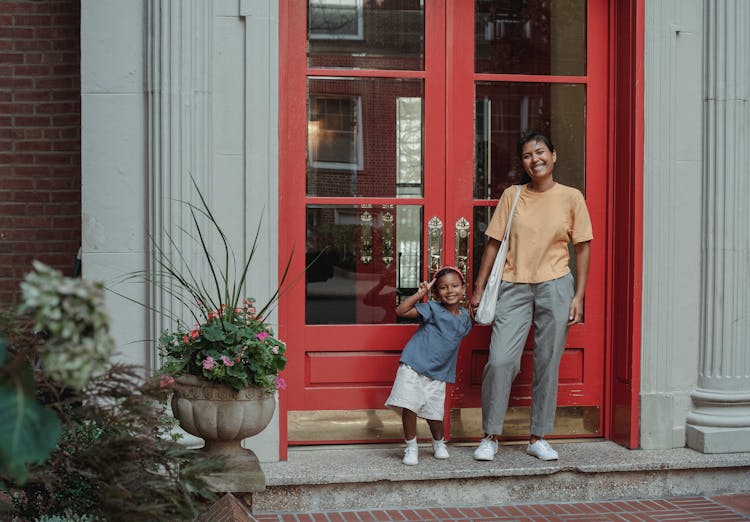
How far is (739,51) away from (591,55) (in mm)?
896

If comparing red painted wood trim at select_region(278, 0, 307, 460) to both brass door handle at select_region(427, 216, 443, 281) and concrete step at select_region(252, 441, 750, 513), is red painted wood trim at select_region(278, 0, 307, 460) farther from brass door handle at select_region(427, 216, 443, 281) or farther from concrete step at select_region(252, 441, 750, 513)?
brass door handle at select_region(427, 216, 443, 281)

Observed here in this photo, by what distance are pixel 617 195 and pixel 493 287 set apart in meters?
1.09

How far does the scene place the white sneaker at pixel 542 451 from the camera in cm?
565

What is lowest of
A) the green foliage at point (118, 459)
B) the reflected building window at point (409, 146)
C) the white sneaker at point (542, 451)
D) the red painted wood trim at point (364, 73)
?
the white sneaker at point (542, 451)

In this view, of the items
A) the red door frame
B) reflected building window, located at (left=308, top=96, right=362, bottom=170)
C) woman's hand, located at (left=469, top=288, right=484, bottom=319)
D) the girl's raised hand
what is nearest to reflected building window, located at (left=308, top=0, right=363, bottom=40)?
the red door frame

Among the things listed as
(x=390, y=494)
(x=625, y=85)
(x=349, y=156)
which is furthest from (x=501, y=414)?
(x=625, y=85)

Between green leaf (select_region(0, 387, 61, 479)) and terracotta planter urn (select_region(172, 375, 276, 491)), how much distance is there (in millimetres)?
2543

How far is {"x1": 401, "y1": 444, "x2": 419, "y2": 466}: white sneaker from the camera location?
18.0 feet

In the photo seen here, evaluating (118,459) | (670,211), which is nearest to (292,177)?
(670,211)

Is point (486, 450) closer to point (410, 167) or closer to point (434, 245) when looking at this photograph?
point (434, 245)

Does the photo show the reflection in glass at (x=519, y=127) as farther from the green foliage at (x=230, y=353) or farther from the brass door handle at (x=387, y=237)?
the green foliage at (x=230, y=353)

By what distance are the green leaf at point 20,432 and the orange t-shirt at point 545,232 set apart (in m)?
4.44

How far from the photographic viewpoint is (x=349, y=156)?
591 cm

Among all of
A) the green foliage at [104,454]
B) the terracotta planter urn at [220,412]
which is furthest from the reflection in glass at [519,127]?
the green foliage at [104,454]
